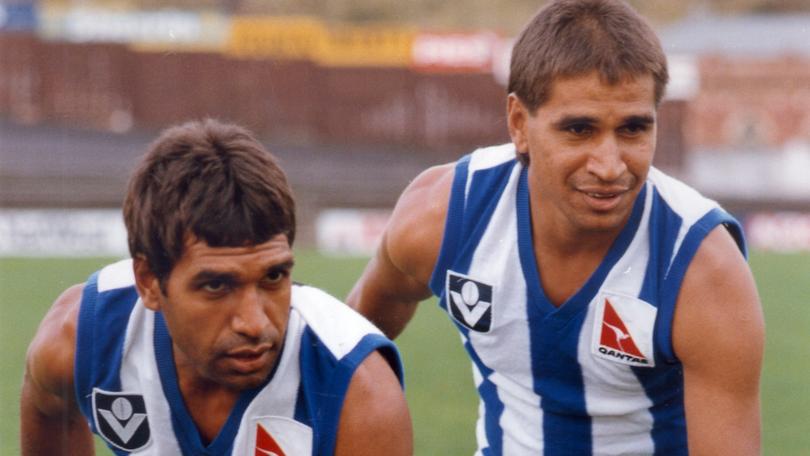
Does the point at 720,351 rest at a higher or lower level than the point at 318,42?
higher

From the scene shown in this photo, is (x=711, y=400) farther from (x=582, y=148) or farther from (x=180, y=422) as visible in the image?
(x=180, y=422)

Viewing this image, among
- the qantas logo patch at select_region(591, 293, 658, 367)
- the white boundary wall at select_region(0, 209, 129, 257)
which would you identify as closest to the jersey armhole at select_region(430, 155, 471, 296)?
the qantas logo patch at select_region(591, 293, 658, 367)

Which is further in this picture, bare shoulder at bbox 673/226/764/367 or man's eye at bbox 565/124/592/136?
man's eye at bbox 565/124/592/136

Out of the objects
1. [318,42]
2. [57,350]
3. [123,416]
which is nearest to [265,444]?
[123,416]

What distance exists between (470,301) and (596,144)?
0.73 m

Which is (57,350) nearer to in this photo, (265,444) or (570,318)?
(265,444)

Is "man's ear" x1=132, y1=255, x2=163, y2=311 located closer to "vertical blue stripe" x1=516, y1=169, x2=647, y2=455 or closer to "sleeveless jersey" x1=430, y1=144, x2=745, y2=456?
"sleeveless jersey" x1=430, y1=144, x2=745, y2=456

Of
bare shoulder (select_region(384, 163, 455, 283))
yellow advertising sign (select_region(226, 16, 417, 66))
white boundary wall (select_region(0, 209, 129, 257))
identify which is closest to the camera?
bare shoulder (select_region(384, 163, 455, 283))

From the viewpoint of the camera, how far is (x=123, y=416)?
3574 mm

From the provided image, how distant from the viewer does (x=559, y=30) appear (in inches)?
148

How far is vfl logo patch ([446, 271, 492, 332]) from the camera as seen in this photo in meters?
4.00

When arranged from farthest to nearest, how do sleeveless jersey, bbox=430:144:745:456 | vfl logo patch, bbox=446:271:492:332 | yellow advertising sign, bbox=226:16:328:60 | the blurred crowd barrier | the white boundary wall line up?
1. yellow advertising sign, bbox=226:16:328:60
2. the blurred crowd barrier
3. the white boundary wall
4. vfl logo patch, bbox=446:271:492:332
5. sleeveless jersey, bbox=430:144:745:456

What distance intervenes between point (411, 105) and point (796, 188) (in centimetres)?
1288

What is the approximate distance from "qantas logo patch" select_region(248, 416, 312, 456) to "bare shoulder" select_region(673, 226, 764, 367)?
1.05 m
